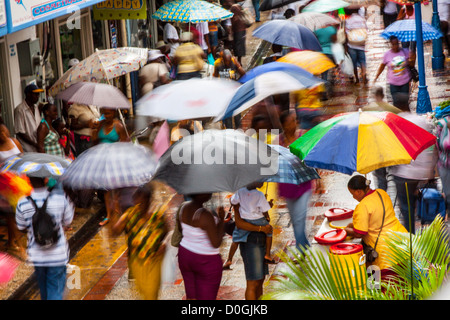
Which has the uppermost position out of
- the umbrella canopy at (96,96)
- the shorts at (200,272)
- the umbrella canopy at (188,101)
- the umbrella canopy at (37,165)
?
the umbrella canopy at (188,101)

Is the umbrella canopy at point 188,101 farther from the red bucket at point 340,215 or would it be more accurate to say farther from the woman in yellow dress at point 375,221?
the woman in yellow dress at point 375,221

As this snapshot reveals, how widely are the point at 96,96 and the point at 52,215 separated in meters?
3.70

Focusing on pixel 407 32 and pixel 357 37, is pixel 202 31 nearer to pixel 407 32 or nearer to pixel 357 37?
pixel 357 37

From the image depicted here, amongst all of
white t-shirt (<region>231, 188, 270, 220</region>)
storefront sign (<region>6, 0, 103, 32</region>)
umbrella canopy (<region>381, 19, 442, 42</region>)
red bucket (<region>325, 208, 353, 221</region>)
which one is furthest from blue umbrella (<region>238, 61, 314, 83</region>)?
umbrella canopy (<region>381, 19, 442, 42</region>)

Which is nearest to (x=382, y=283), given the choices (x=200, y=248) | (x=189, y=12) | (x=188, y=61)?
(x=200, y=248)

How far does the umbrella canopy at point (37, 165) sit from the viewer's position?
697cm

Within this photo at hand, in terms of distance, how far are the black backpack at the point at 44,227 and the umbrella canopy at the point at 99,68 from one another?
16.1ft

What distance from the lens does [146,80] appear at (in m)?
13.4

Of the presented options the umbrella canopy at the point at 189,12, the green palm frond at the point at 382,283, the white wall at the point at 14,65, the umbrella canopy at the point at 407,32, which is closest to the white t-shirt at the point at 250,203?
the green palm frond at the point at 382,283

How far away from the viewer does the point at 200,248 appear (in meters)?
6.70

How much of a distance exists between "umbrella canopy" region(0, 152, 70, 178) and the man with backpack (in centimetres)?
7

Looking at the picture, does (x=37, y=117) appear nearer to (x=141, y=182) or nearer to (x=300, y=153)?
(x=141, y=182)

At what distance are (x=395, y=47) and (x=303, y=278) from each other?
958 cm

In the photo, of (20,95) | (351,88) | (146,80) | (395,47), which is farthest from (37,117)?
(351,88)
